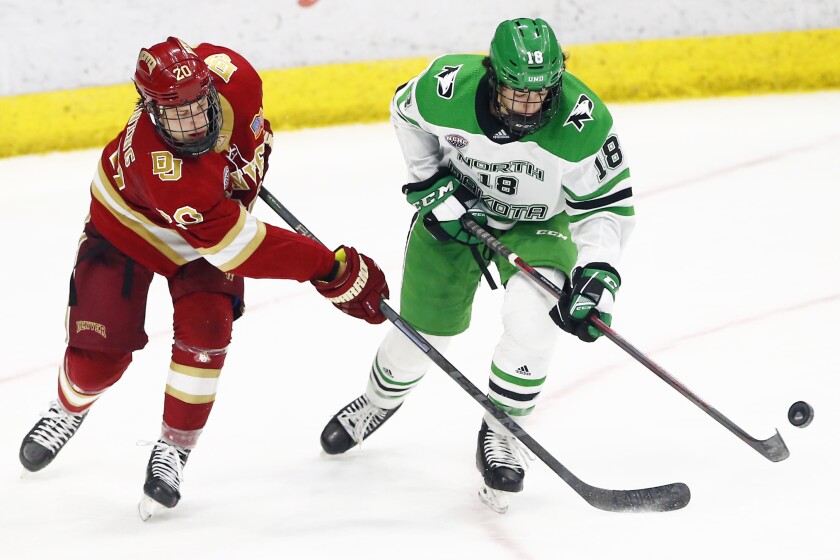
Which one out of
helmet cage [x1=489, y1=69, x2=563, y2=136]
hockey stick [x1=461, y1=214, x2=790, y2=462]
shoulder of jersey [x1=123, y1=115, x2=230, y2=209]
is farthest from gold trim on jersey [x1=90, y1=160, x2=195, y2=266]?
helmet cage [x1=489, y1=69, x2=563, y2=136]

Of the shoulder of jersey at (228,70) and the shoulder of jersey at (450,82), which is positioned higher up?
the shoulder of jersey at (450,82)

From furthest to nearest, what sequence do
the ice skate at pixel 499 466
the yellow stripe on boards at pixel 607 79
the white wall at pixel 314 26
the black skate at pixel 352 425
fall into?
the yellow stripe on boards at pixel 607 79 → the white wall at pixel 314 26 → the black skate at pixel 352 425 → the ice skate at pixel 499 466

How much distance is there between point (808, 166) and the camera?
4402mm

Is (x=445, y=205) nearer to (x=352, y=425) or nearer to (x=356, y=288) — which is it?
(x=356, y=288)

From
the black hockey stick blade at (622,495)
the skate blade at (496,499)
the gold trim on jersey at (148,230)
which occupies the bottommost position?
the skate blade at (496,499)

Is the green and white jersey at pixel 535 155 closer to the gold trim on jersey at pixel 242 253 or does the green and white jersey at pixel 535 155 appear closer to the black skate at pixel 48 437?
the gold trim on jersey at pixel 242 253

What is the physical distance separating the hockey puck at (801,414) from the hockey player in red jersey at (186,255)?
→ 0.92 meters

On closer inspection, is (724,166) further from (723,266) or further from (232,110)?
(232,110)

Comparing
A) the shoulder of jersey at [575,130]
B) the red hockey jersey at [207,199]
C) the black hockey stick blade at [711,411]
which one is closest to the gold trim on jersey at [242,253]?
the red hockey jersey at [207,199]

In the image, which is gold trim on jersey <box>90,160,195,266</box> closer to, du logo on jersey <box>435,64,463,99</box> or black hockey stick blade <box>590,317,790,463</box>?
du logo on jersey <box>435,64,463,99</box>

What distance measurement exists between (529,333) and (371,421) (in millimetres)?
→ 605

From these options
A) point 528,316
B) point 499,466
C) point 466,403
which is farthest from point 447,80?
point 466,403

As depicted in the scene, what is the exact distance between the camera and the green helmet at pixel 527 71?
218cm

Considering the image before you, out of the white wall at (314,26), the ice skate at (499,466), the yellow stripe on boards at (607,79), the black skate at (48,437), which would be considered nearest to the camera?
the ice skate at (499,466)
